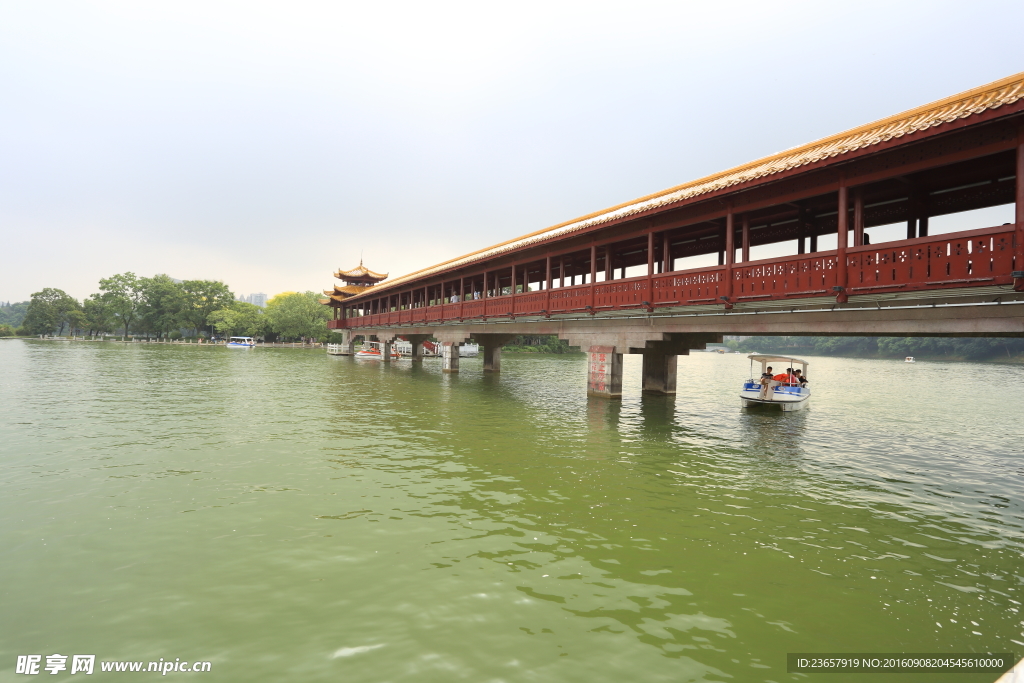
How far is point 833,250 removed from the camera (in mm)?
9953

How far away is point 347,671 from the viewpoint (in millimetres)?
3291

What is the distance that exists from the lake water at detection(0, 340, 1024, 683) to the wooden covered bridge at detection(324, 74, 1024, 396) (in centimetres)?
320

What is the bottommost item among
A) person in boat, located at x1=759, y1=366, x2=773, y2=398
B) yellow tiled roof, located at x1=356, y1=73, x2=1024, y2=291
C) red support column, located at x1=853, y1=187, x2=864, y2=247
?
person in boat, located at x1=759, y1=366, x2=773, y2=398

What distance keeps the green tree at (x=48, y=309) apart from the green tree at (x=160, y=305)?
1483 centimetres

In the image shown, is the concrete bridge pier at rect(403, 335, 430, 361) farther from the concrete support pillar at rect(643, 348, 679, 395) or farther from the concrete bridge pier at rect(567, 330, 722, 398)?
the concrete bridge pier at rect(567, 330, 722, 398)

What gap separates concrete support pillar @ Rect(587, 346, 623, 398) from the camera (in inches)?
691

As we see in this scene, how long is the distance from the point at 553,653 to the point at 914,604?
343 cm

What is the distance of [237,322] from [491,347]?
208ft

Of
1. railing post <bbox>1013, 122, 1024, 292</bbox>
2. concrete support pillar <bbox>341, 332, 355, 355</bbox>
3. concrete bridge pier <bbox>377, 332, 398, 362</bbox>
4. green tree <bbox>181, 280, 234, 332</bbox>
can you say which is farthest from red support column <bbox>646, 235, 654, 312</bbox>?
green tree <bbox>181, 280, 234, 332</bbox>

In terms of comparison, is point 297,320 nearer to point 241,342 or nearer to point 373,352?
point 241,342

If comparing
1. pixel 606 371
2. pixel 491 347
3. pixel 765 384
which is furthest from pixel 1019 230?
pixel 491 347

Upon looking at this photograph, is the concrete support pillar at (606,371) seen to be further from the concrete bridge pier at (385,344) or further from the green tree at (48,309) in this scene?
the green tree at (48,309)

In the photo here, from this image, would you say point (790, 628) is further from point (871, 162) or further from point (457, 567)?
point (871, 162)

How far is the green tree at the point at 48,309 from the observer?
82.2 metres
